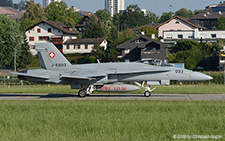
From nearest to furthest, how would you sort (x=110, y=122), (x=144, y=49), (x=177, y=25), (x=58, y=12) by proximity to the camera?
(x=110, y=122)
(x=144, y=49)
(x=177, y=25)
(x=58, y=12)

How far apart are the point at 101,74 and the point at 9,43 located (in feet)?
209

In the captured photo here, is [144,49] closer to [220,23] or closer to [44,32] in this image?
[44,32]

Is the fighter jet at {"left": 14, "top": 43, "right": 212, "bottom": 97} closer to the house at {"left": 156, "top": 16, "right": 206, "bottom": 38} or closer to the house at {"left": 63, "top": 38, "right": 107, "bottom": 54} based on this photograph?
the house at {"left": 63, "top": 38, "right": 107, "bottom": 54}

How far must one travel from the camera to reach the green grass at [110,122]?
40.3 ft

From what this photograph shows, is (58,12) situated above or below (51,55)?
above

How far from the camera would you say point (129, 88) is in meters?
24.2

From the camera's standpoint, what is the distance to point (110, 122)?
1416 cm

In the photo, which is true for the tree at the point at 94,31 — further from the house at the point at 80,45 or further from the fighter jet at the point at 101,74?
Result: the fighter jet at the point at 101,74

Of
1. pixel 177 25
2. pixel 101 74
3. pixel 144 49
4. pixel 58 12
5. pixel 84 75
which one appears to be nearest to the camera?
pixel 101 74

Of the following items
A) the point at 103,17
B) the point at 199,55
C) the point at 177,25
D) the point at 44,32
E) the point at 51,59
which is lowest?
the point at 51,59

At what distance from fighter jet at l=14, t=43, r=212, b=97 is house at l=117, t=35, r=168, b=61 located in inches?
1937

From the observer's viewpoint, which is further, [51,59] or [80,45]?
[80,45]

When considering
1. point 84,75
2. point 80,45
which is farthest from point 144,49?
point 84,75

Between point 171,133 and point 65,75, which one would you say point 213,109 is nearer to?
point 171,133
